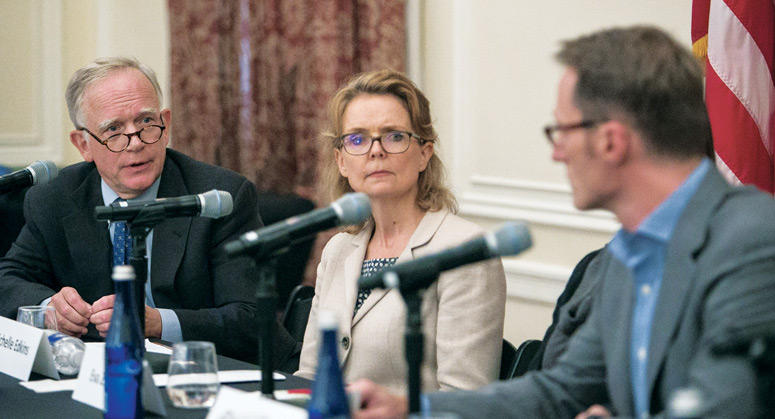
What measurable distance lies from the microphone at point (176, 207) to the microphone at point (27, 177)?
1.52 ft

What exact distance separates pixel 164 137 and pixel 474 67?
1.58 metres

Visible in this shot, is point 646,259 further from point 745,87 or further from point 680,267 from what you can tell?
point 745,87

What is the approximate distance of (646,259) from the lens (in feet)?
5.20

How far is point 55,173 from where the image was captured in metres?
2.53

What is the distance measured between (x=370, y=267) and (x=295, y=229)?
99 centimetres

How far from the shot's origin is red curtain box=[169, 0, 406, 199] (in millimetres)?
4504

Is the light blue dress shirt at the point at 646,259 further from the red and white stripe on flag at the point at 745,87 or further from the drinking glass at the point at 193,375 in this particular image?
the red and white stripe on flag at the point at 745,87

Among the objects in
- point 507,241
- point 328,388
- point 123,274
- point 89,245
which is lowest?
point 89,245

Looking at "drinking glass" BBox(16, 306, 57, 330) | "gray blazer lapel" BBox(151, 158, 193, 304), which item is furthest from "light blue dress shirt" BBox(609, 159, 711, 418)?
"gray blazer lapel" BBox(151, 158, 193, 304)

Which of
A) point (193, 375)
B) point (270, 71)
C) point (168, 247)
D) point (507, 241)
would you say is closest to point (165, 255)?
point (168, 247)

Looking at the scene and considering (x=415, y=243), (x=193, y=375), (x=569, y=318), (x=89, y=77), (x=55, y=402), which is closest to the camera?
(x=193, y=375)

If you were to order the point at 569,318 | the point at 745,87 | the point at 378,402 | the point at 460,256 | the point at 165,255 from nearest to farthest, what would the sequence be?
the point at 460,256
the point at 378,402
the point at 569,318
the point at 745,87
the point at 165,255

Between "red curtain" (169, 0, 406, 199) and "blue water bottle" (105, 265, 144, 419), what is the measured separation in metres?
2.77

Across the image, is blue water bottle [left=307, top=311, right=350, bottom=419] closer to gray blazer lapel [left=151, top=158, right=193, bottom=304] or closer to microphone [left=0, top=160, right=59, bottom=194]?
microphone [left=0, top=160, right=59, bottom=194]
